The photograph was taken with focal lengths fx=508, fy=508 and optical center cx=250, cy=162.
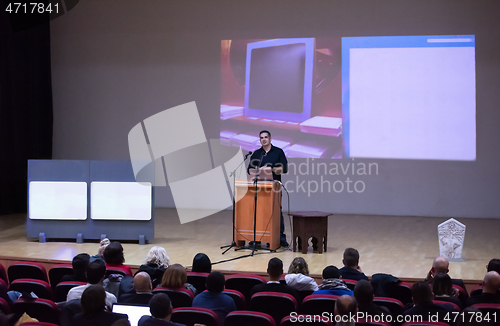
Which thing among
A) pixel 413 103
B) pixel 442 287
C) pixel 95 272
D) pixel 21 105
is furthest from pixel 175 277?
pixel 21 105

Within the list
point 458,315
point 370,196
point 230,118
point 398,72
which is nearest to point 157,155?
point 230,118

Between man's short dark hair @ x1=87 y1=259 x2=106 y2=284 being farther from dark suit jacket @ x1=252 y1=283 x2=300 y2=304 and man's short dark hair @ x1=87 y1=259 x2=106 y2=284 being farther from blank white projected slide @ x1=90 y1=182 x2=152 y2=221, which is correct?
blank white projected slide @ x1=90 y1=182 x2=152 y2=221

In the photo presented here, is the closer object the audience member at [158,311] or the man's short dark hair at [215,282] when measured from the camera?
the audience member at [158,311]

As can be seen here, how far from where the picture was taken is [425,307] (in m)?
2.88

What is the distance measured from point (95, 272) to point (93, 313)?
0.68 meters

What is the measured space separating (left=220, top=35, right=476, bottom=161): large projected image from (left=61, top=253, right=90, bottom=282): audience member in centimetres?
626

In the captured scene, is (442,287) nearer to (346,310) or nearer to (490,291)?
(490,291)

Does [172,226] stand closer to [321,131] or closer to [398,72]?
[321,131]

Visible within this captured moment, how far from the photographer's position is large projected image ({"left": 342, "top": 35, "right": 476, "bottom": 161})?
9.02 meters

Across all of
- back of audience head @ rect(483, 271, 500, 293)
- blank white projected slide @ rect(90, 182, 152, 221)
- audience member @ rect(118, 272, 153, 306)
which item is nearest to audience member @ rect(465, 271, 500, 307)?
back of audience head @ rect(483, 271, 500, 293)

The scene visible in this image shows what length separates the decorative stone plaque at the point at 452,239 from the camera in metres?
5.50

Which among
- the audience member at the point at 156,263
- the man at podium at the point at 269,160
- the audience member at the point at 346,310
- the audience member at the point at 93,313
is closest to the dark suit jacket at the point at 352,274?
the audience member at the point at 346,310

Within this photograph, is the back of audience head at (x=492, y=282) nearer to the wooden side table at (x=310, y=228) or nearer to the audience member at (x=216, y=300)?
the audience member at (x=216, y=300)

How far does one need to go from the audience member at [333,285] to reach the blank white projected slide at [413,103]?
20.2 feet
